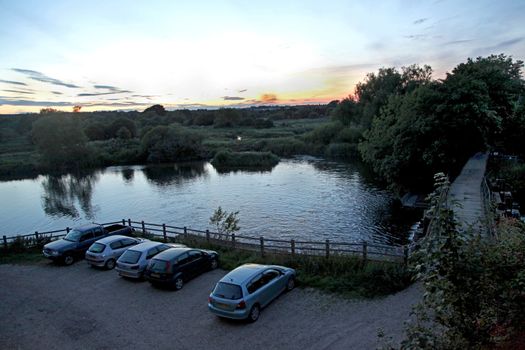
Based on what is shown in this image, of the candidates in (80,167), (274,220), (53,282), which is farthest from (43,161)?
(53,282)

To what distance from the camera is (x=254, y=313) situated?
11891 mm

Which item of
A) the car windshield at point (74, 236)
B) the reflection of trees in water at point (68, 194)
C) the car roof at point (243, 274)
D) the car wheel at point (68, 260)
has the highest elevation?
the car roof at point (243, 274)

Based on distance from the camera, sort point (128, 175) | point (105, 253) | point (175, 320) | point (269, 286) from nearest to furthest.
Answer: point (175, 320), point (269, 286), point (105, 253), point (128, 175)

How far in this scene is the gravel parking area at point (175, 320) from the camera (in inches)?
426

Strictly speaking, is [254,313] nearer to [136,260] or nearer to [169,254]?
[169,254]

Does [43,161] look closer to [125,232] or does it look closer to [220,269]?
[125,232]

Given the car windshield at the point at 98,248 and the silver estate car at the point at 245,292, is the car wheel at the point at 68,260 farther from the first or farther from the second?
the silver estate car at the point at 245,292

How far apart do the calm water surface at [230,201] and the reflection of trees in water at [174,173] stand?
0.17 metres

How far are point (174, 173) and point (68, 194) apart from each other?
17.9m

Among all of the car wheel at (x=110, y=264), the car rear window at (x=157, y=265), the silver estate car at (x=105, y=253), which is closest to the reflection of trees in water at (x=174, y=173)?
the silver estate car at (x=105, y=253)

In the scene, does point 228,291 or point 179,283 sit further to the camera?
point 179,283

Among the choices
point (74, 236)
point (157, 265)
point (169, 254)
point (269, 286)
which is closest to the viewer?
point (269, 286)

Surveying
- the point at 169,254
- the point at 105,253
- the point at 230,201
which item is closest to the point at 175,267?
the point at 169,254

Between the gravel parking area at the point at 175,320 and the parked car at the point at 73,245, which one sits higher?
the parked car at the point at 73,245
